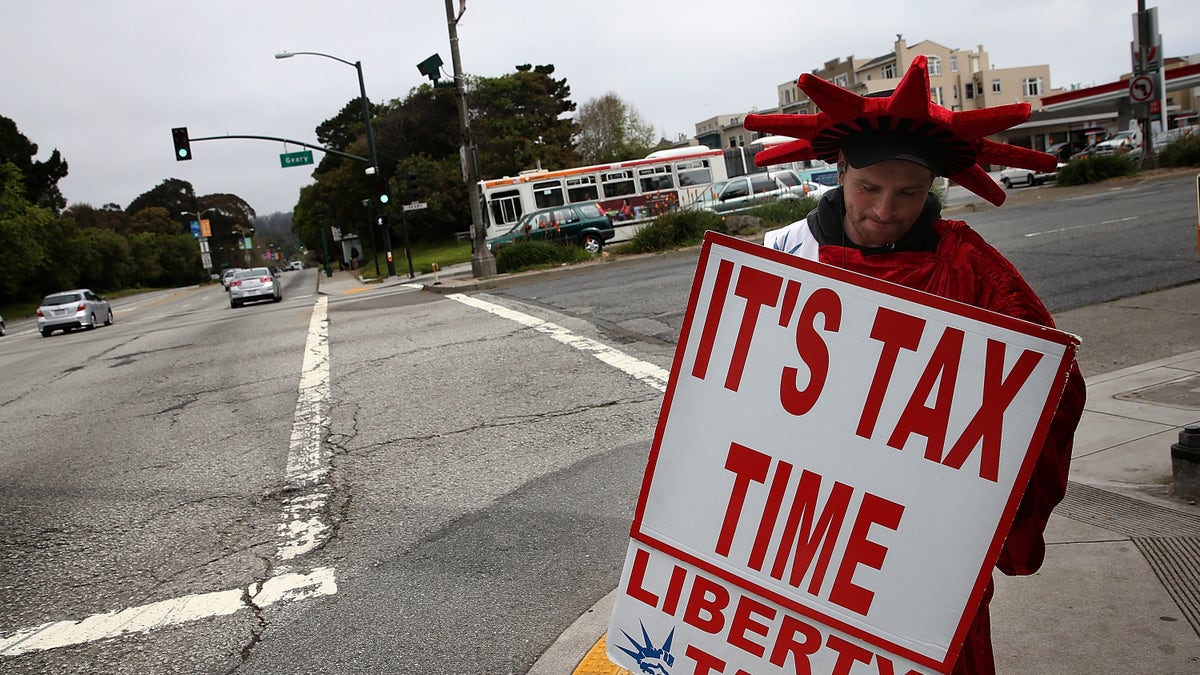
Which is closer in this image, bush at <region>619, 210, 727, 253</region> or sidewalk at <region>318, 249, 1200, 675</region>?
sidewalk at <region>318, 249, 1200, 675</region>

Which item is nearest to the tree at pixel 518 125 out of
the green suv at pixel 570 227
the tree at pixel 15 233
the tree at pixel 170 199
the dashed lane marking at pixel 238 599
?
the tree at pixel 15 233

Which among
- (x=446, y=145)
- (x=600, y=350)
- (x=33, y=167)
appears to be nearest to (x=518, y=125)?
(x=446, y=145)

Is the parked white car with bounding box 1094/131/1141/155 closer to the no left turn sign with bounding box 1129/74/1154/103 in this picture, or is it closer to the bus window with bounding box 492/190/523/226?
the no left turn sign with bounding box 1129/74/1154/103

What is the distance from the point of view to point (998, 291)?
6.08 ft

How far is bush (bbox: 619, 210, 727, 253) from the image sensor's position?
72.3 feet

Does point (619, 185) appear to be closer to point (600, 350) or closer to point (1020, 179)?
point (1020, 179)

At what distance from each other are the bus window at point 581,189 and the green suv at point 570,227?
6.37 meters

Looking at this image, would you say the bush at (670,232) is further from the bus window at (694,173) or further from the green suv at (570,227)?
the bus window at (694,173)

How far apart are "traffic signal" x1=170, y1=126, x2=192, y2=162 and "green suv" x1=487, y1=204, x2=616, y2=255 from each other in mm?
12697

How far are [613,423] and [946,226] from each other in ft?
15.3

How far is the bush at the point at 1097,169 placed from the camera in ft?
98.6

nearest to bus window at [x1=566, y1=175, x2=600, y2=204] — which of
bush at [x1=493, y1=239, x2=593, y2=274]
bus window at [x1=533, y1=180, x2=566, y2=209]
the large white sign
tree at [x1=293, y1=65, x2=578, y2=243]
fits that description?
bus window at [x1=533, y1=180, x2=566, y2=209]

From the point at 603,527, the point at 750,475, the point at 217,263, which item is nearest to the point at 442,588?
the point at 603,527

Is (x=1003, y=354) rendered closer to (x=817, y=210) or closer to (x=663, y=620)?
(x=817, y=210)
